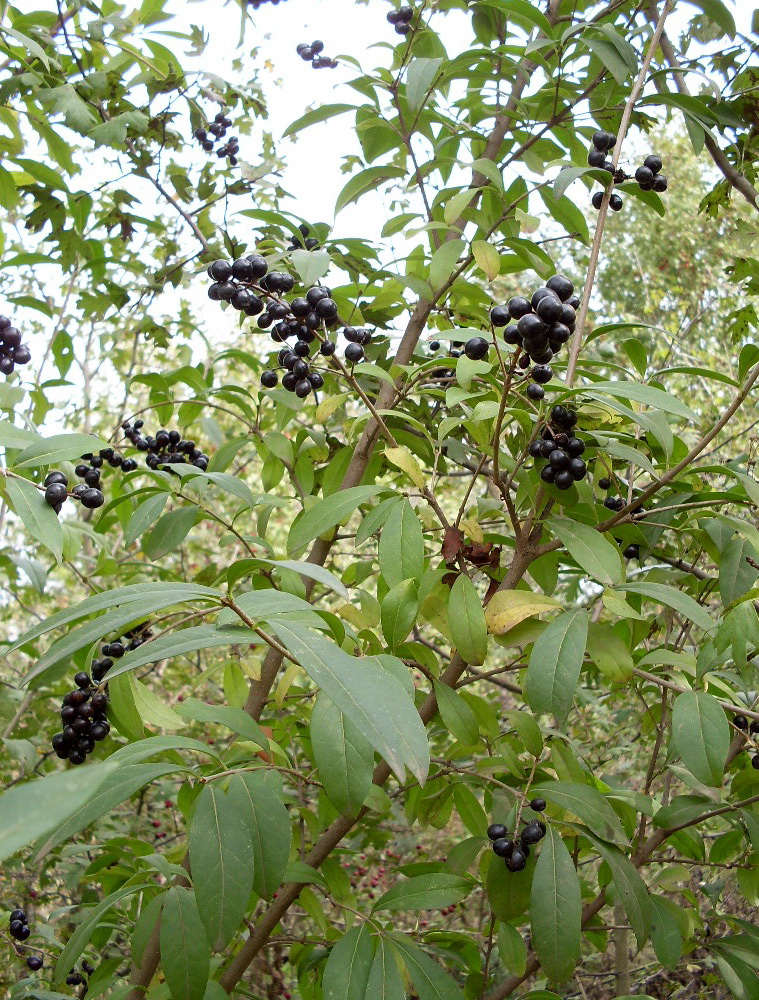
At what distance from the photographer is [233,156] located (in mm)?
2566

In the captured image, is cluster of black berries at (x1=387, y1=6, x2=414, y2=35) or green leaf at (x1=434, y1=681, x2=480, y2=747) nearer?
green leaf at (x1=434, y1=681, x2=480, y2=747)

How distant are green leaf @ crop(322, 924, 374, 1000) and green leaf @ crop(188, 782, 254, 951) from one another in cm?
20

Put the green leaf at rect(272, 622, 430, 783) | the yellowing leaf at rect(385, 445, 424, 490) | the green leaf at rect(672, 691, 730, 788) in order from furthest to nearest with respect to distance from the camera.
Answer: the yellowing leaf at rect(385, 445, 424, 490) → the green leaf at rect(672, 691, 730, 788) → the green leaf at rect(272, 622, 430, 783)

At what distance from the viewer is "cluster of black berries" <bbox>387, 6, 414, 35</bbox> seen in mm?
1925

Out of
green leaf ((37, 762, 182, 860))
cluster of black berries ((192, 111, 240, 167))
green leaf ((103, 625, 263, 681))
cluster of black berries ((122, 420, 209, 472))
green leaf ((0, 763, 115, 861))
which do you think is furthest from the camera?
cluster of black berries ((192, 111, 240, 167))

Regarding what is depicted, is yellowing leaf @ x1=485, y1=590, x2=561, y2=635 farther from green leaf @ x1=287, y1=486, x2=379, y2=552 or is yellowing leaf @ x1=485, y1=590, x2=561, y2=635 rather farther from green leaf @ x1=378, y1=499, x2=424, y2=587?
green leaf @ x1=287, y1=486, x2=379, y2=552

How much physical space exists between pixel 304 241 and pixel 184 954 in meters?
1.41

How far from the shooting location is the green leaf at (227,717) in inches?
52.5

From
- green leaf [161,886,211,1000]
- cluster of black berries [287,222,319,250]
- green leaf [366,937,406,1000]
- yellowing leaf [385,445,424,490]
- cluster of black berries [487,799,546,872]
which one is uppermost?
cluster of black berries [287,222,319,250]

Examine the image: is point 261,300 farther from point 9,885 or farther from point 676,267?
point 676,267

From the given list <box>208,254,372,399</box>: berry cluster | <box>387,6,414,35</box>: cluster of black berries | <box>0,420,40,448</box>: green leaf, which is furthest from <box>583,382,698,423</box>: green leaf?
<box>387,6,414,35</box>: cluster of black berries

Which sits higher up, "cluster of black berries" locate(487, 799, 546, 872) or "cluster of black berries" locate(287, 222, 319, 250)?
"cluster of black berries" locate(287, 222, 319, 250)

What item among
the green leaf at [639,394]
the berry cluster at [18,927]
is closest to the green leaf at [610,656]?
the green leaf at [639,394]

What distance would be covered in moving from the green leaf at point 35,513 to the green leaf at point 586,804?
85cm
